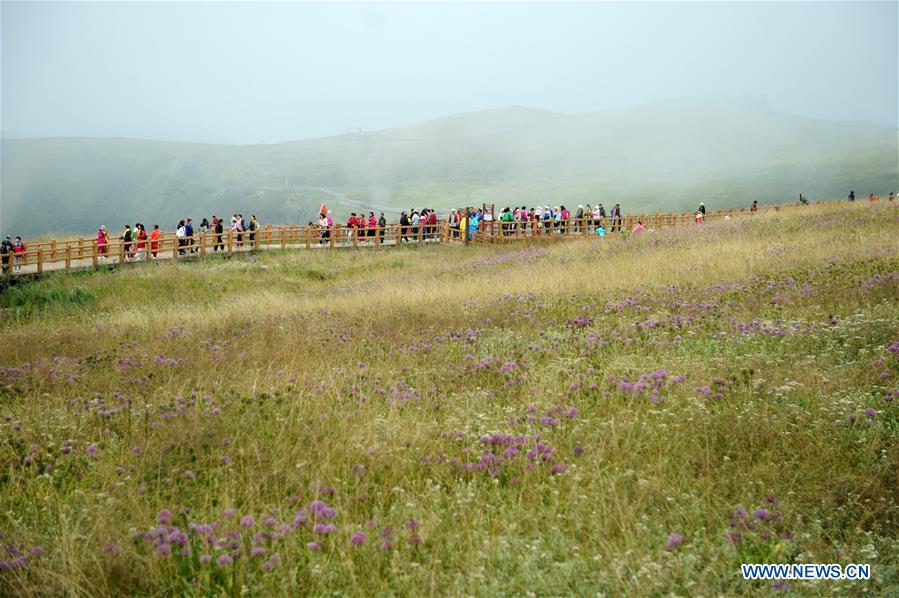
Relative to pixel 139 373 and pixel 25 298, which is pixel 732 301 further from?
pixel 25 298

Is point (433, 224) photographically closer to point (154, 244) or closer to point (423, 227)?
point (423, 227)

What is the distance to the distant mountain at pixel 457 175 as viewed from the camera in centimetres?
10956

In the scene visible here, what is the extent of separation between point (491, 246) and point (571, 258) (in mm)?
11102

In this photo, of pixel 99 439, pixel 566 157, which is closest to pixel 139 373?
pixel 99 439

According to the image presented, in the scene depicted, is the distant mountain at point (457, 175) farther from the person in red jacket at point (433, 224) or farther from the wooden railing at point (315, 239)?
the wooden railing at point (315, 239)

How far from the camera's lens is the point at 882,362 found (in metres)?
7.46

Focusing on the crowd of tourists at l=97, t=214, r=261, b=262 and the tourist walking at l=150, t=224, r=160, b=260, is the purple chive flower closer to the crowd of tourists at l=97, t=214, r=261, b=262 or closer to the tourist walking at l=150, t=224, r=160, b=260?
the crowd of tourists at l=97, t=214, r=261, b=262

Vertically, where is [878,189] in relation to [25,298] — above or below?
above

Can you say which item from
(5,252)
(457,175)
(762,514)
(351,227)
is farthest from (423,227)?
(457,175)

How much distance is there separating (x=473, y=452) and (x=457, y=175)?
159559 millimetres

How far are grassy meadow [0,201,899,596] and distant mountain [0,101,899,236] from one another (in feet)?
286

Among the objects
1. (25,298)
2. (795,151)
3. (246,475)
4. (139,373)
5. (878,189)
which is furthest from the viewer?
(795,151)

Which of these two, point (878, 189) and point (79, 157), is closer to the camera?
point (878, 189)

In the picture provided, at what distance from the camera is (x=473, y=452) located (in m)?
6.29
